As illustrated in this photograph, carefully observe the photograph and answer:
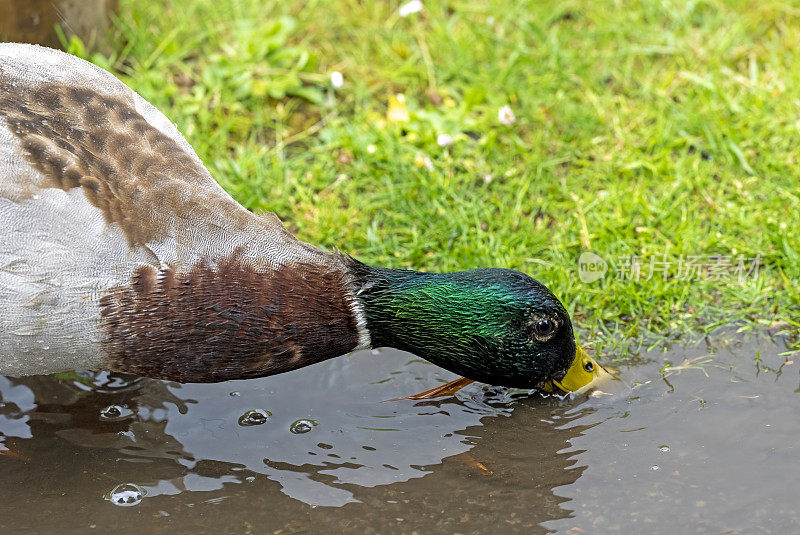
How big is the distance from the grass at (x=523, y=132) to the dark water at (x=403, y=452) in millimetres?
423

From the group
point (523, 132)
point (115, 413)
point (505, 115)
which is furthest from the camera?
point (523, 132)

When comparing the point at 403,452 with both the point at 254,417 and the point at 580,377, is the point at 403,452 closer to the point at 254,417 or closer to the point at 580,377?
the point at 254,417

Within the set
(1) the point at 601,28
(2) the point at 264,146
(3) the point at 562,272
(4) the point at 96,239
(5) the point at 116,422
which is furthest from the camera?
(1) the point at 601,28

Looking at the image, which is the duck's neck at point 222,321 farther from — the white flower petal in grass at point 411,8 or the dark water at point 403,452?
the white flower petal in grass at point 411,8

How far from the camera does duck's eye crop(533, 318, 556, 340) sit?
2.83 metres

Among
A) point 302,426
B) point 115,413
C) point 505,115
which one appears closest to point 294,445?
point 302,426

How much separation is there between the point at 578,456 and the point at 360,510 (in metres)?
0.69

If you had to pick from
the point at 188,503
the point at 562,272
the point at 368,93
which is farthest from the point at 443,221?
the point at 188,503

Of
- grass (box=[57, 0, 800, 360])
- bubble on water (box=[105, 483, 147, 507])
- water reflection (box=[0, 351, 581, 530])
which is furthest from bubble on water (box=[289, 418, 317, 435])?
grass (box=[57, 0, 800, 360])

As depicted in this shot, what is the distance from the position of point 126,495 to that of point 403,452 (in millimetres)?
831

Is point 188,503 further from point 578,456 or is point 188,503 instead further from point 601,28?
point 601,28

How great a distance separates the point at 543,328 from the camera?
2.85 metres

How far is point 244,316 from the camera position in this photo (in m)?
2.71

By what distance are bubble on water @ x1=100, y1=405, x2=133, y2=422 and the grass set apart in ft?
3.58
